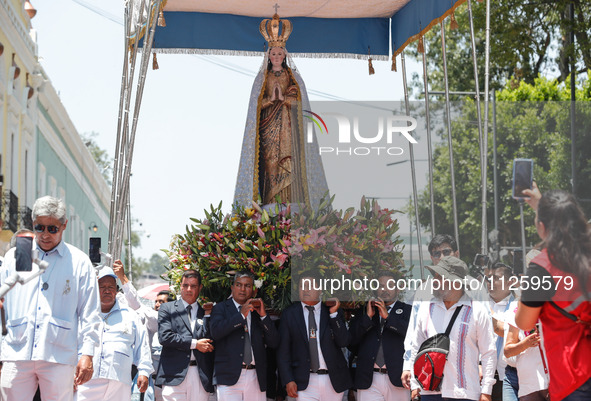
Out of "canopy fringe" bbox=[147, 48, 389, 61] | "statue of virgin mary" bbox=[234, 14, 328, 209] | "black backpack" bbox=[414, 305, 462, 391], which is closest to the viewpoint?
"black backpack" bbox=[414, 305, 462, 391]

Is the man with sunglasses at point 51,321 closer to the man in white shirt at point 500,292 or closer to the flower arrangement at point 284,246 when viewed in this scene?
the flower arrangement at point 284,246

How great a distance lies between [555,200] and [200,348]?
4.10m

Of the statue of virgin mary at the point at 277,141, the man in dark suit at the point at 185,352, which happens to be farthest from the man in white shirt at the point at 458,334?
the statue of virgin mary at the point at 277,141

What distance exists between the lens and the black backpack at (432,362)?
6.60 meters

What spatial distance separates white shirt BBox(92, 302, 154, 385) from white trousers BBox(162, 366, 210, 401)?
293mm

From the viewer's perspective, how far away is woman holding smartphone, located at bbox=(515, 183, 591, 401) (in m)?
4.47

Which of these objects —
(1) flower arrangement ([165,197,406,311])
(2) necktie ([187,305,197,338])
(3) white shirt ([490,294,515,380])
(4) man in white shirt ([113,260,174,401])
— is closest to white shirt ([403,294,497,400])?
(3) white shirt ([490,294,515,380])

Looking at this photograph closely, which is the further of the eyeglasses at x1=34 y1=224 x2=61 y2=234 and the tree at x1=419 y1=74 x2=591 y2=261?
the tree at x1=419 y1=74 x2=591 y2=261

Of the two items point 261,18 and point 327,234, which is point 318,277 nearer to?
point 327,234

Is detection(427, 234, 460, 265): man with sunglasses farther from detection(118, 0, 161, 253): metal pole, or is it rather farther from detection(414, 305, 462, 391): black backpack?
detection(118, 0, 161, 253): metal pole

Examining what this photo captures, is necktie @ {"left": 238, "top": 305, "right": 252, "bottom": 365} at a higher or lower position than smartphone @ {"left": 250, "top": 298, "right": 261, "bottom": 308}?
lower

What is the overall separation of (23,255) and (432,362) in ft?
9.98

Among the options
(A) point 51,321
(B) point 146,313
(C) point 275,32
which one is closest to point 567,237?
(A) point 51,321

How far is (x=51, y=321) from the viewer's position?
5672 mm
